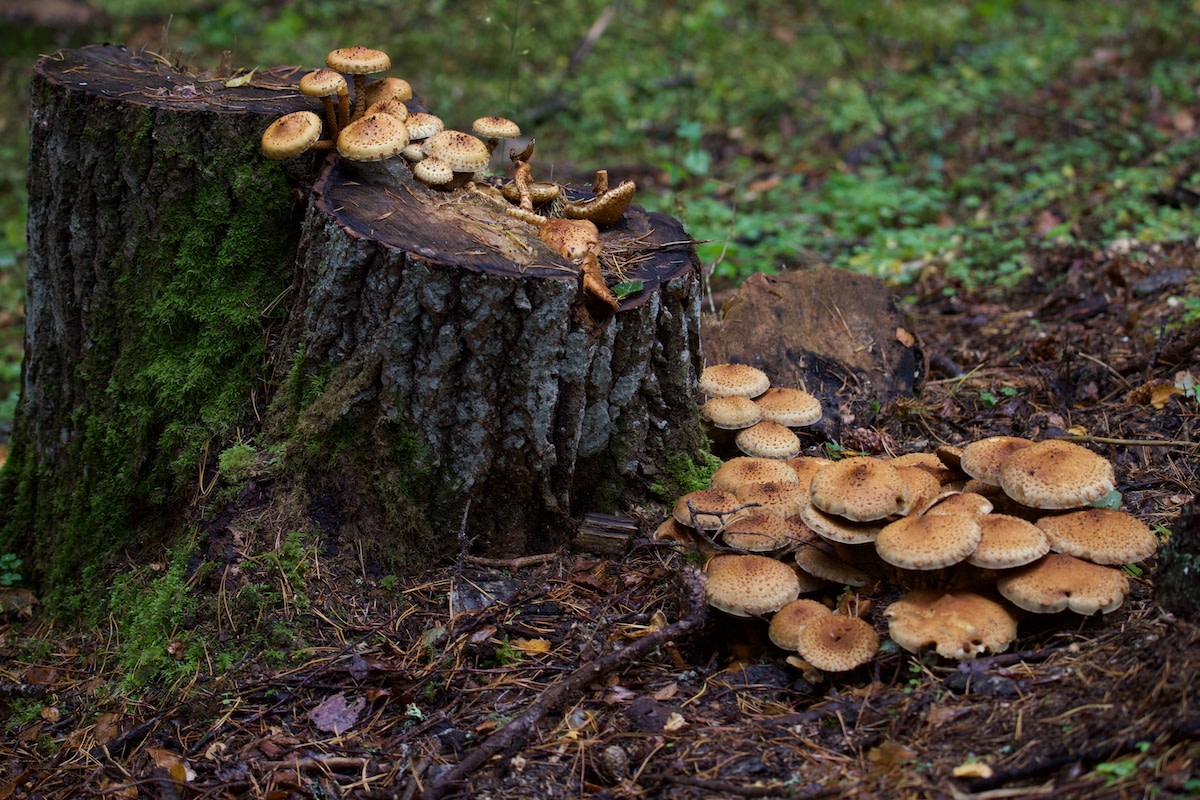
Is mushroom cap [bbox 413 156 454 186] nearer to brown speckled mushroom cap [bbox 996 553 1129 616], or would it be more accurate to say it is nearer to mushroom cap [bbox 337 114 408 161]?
mushroom cap [bbox 337 114 408 161]

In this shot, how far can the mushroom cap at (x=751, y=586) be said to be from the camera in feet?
11.1

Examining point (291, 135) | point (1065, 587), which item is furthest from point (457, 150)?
point (1065, 587)

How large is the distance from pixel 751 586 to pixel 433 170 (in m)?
2.24

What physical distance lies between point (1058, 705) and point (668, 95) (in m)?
10.2

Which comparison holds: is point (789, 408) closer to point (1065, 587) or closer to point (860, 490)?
point (860, 490)

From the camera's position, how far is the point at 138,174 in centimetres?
428

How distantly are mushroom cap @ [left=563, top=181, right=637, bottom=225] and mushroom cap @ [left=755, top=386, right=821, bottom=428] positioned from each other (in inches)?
45.2

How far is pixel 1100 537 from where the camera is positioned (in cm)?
331

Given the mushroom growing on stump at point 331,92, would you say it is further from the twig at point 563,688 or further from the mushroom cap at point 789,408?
the twig at point 563,688

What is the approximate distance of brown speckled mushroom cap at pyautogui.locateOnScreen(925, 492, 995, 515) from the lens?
3.48 metres

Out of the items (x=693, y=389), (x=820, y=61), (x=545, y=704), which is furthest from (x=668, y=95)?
(x=545, y=704)

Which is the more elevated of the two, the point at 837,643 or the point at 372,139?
the point at 372,139

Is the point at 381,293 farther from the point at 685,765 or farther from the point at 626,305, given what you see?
the point at 685,765

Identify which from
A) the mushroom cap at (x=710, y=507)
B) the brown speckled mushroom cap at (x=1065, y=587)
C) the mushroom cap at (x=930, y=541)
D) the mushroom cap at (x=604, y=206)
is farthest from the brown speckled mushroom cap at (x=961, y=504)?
the mushroom cap at (x=604, y=206)
